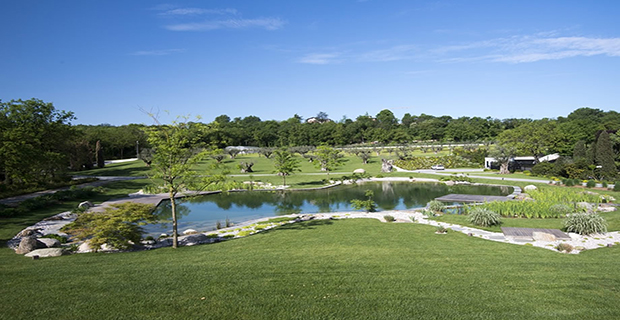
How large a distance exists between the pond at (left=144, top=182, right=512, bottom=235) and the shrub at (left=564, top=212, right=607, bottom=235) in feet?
32.4

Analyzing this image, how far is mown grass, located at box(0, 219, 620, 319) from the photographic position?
18.4 ft

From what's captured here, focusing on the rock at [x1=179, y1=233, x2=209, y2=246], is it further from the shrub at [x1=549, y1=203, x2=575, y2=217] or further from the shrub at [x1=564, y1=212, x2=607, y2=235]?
the shrub at [x1=549, y1=203, x2=575, y2=217]

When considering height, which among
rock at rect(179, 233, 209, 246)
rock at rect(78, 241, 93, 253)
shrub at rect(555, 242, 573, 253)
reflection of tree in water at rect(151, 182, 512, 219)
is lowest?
reflection of tree in water at rect(151, 182, 512, 219)

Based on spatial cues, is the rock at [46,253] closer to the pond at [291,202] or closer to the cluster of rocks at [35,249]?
the cluster of rocks at [35,249]

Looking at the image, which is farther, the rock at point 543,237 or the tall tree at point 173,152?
the rock at point 543,237

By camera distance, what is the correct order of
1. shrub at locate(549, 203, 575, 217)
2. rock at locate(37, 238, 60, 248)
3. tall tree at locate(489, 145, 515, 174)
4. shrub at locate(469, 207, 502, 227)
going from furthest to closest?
tall tree at locate(489, 145, 515, 174) → shrub at locate(549, 203, 575, 217) → shrub at locate(469, 207, 502, 227) → rock at locate(37, 238, 60, 248)

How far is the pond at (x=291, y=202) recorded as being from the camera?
19.6 m

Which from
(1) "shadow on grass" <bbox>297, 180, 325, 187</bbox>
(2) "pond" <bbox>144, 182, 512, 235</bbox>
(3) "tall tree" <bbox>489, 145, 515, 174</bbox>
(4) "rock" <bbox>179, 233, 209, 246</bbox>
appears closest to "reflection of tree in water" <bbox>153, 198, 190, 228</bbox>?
(2) "pond" <bbox>144, 182, 512, 235</bbox>

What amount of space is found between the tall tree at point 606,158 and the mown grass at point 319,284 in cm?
2226

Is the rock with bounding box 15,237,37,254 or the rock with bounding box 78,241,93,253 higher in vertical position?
the rock with bounding box 15,237,37,254

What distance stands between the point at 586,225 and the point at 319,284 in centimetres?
1097

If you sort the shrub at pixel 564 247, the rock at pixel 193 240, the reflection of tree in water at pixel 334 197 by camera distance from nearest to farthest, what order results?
the shrub at pixel 564 247 → the rock at pixel 193 240 → the reflection of tree in water at pixel 334 197

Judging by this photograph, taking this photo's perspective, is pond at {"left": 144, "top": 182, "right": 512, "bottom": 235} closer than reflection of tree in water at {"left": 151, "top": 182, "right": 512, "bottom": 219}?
Yes

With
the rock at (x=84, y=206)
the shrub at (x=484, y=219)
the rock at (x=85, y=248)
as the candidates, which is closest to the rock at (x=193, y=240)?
the rock at (x=85, y=248)
